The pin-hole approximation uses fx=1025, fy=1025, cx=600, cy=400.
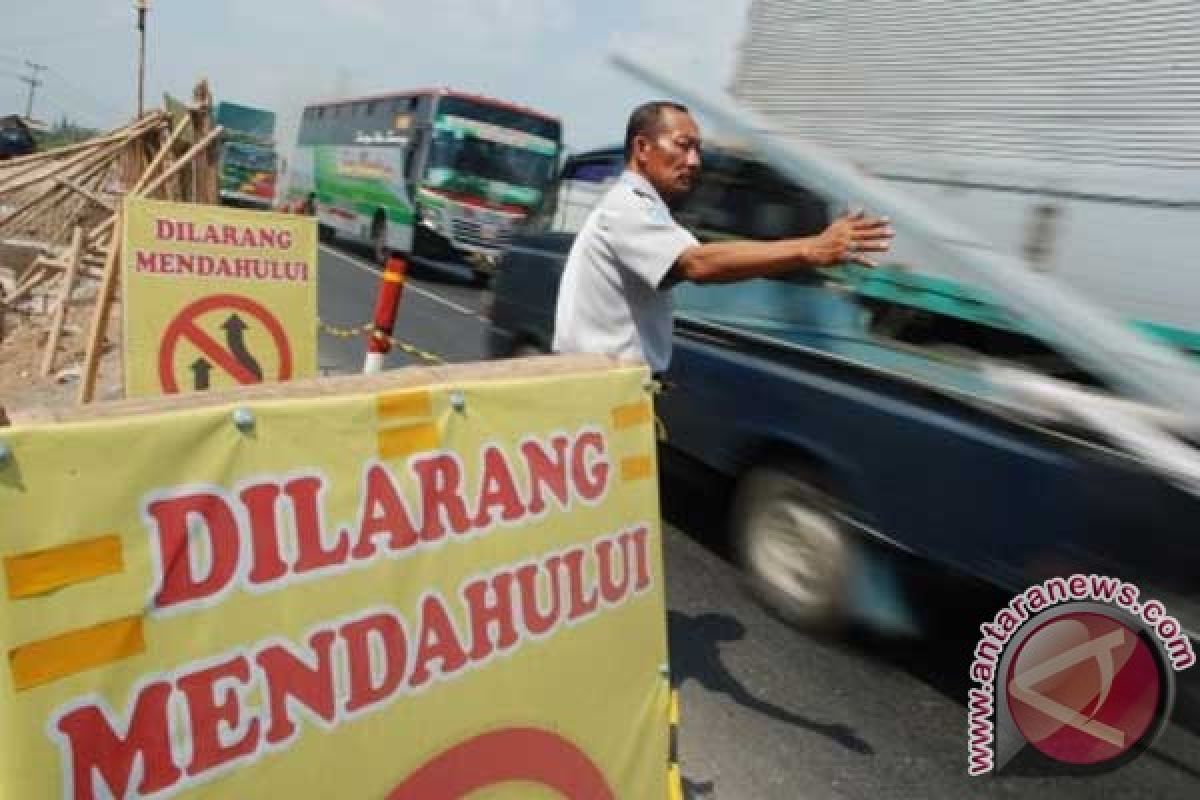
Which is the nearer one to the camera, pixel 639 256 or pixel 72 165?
pixel 639 256

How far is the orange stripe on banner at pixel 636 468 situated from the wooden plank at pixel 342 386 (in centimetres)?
21

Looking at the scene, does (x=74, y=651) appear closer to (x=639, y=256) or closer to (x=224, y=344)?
(x=639, y=256)

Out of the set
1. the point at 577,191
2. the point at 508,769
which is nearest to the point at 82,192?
the point at 577,191

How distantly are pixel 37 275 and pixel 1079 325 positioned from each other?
11006 millimetres

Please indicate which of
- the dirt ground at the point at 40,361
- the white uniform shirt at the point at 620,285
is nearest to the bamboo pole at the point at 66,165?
the dirt ground at the point at 40,361

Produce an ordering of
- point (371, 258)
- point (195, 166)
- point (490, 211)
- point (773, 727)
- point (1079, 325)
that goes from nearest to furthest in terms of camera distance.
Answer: point (1079, 325)
point (773, 727)
point (195, 166)
point (490, 211)
point (371, 258)

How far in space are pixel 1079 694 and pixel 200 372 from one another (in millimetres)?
3884

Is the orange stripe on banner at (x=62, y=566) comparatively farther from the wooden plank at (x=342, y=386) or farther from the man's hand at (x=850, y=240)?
the man's hand at (x=850, y=240)

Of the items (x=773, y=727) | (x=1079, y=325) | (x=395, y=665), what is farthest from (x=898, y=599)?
(x=395, y=665)

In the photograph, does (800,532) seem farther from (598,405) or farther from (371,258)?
(371,258)

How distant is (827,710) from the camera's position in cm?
366

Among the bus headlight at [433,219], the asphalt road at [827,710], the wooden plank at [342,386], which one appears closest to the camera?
the wooden plank at [342,386]

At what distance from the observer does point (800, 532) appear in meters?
4.31

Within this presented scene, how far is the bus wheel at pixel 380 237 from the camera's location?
71.7 ft
